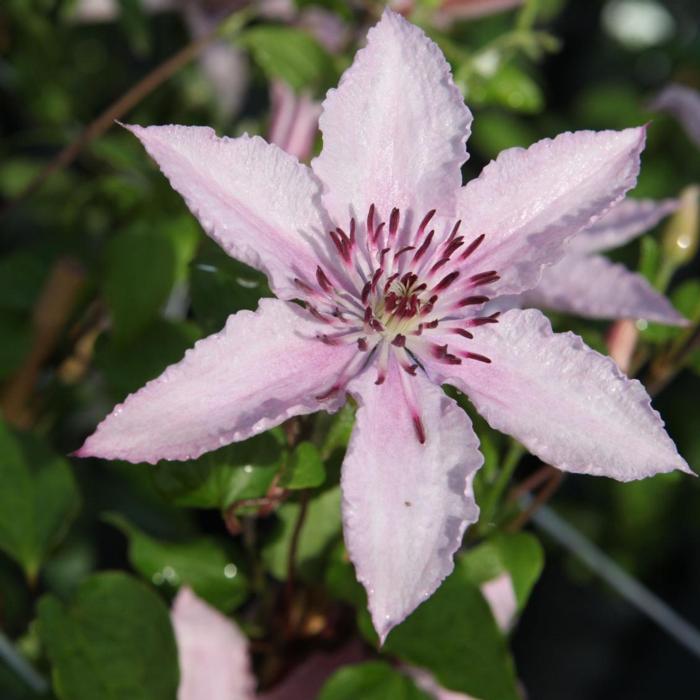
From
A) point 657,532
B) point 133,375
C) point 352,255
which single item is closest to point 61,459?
point 133,375

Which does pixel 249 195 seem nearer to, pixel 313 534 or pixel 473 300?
pixel 473 300

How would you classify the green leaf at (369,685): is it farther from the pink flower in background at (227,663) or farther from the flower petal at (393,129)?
the flower petal at (393,129)

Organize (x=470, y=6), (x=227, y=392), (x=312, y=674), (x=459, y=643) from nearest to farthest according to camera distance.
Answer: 1. (x=227, y=392)
2. (x=459, y=643)
3. (x=312, y=674)
4. (x=470, y=6)

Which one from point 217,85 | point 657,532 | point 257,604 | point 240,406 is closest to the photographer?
point 240,406

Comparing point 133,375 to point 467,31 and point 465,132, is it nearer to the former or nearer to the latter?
point 465,132

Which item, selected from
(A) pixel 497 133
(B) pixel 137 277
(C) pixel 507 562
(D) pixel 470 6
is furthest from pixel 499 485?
(A) pixel 497 133

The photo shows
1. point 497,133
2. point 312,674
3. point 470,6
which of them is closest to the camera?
point 312,674

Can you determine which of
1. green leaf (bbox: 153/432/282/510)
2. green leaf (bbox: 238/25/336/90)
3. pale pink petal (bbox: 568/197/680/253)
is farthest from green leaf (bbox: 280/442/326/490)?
green leaf (bbox: 238/25/336/90)

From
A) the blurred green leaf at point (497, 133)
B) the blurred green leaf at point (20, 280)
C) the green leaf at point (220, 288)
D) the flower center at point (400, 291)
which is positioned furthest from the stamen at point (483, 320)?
the blurred green leaf at point (497, 133)
